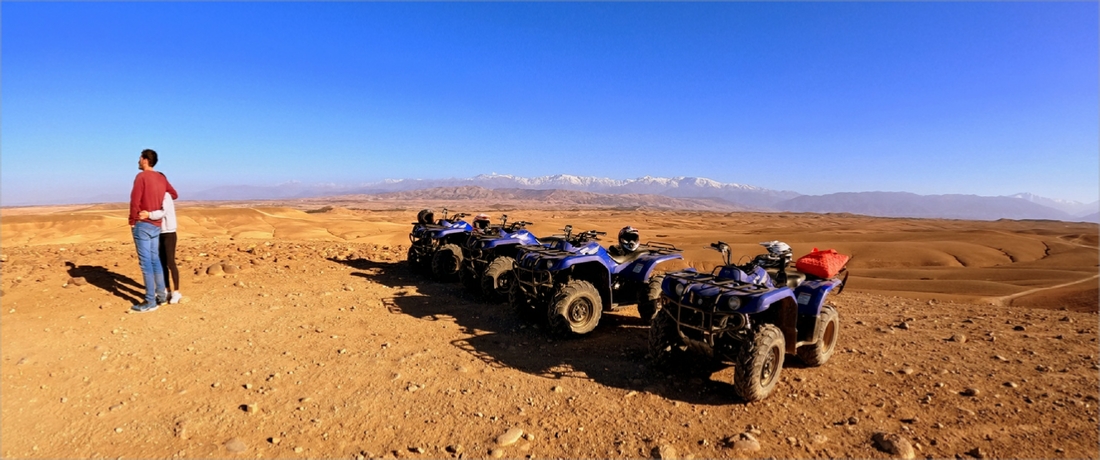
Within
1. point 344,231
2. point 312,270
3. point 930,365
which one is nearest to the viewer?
point 930,365

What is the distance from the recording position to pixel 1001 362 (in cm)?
536

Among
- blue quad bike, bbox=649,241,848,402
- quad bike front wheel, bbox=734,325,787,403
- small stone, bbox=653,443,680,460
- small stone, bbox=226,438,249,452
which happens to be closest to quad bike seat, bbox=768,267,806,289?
blue quad bike, bbox=649,241,848,402

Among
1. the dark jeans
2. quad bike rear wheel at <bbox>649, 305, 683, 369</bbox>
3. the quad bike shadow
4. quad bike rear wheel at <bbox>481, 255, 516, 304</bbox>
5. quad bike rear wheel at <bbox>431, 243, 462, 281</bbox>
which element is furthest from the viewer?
quad bike rear wheel at <bbox>431, 243, 462, 281</bbox>

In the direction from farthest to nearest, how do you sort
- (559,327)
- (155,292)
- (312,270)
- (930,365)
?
(312,270) → (155,292) → (559,327) → (930,365)

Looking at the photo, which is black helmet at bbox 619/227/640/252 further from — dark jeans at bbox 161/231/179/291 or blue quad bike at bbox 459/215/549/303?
dark jeans at bbox 161/231/179/291

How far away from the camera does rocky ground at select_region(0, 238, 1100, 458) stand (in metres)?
3.71

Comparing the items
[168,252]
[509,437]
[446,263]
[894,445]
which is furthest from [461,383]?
[446,263]

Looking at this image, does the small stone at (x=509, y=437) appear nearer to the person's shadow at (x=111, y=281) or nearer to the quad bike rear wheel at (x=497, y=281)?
the quad bike rear wheel at (x=497, y=281)

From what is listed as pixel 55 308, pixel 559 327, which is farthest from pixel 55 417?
pixel 559 327

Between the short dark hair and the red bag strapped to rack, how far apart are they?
348 inches

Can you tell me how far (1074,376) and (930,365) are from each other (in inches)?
49.2

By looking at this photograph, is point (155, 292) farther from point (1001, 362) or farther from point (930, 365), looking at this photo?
point (1001, 362)

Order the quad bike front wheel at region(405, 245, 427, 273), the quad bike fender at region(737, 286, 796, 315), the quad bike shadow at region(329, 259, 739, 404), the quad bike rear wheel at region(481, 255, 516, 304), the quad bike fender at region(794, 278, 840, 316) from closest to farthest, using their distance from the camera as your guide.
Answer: the quad bike fender at region(737, 286, 796, 315) < the quad bike shadow at region(329, 259, 739, 404) < the quad bike fender at region(794, 278, 840, 316) < the quad bike rear wheel at region(481, 255, 516, 304) < the quad bike front wheel at region(405, 245, 427, 273)

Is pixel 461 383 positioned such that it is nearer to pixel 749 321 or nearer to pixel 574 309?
pixel 574 309
